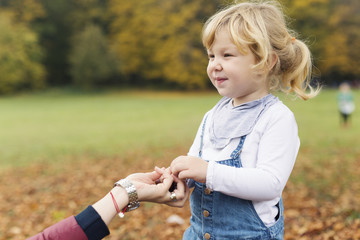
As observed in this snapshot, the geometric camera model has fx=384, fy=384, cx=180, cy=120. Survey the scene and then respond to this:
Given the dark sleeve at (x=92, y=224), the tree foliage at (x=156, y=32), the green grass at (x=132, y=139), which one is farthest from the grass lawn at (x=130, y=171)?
the tree foliage at (x=156, y=32)

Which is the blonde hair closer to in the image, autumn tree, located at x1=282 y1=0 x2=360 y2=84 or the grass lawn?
the grass lawn

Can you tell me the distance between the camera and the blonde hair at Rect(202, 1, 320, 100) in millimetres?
1762

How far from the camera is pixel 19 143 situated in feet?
39.1

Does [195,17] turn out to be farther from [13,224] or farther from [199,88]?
[13,224]

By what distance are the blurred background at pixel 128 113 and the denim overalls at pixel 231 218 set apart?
71 centimetres

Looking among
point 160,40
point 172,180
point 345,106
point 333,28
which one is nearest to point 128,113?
point 345,106

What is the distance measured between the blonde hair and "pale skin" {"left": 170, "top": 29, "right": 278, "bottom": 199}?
3 cm

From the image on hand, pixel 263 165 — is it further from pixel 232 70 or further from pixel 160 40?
pixel 160 40

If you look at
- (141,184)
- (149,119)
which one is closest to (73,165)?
(141,184)

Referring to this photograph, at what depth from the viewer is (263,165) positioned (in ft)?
5.48

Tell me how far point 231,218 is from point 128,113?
19235 mm

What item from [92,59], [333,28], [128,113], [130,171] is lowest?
[92,59]

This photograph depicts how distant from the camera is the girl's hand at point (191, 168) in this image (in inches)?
66.1

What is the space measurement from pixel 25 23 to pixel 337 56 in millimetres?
31613
